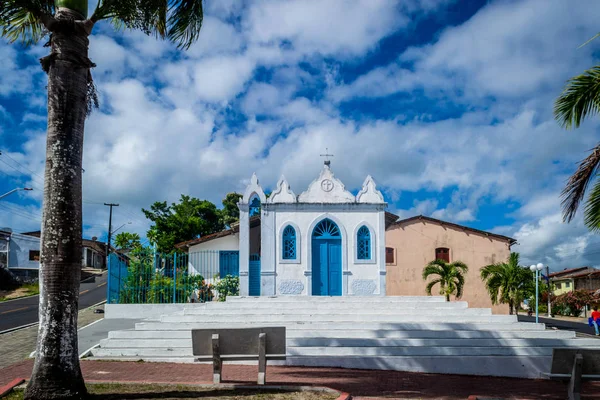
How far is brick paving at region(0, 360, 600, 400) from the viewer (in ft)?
27.5

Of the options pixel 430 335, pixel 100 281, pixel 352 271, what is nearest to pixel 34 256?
pixel 100 281

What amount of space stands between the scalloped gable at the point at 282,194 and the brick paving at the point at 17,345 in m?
7.01

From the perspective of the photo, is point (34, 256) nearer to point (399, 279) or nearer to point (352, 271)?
point (399, 279)

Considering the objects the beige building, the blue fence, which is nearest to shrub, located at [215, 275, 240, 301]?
the blue fence

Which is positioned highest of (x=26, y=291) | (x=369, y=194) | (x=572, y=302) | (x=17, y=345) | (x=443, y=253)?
(x=369, y=194)

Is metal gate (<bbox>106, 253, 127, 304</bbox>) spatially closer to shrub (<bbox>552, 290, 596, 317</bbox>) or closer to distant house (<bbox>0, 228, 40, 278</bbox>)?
distant house (<bbox>0, 228, 40, 278</bbox>)

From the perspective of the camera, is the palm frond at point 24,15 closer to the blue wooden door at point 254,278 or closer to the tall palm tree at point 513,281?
the blue wooden door at point 254,278

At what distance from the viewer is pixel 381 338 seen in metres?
11.4

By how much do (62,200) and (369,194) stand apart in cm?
1273

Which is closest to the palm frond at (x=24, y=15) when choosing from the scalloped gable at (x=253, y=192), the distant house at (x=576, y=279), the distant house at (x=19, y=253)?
the scalloped gable at (x=253, y=192)

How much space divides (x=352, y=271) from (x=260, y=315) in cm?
525

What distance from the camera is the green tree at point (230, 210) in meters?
41.2

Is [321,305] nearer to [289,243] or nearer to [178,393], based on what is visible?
[289,243]

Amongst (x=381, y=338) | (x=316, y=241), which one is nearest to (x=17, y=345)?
(x=381, y=338)
